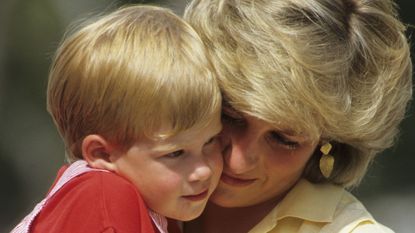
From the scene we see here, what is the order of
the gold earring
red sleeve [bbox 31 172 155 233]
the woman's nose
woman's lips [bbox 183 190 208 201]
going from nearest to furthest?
red sleeve [bbox 31 172 155 233], woman's lips [bbox 183 190 208 201], the woman's nose, the gold earring

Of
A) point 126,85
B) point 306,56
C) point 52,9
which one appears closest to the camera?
point 126,85

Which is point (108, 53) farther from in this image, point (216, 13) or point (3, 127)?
point (3, 127)

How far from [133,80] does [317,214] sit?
0.62 meters

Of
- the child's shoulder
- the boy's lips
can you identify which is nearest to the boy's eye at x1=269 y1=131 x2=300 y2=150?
the boy's lips

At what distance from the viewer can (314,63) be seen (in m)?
2.27

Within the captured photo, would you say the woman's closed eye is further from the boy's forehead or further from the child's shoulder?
the child's shoulder

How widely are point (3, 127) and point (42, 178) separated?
1.34 feet

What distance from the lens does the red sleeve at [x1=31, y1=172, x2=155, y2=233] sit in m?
2.01

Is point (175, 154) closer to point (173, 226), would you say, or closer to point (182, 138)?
point (182, 138)

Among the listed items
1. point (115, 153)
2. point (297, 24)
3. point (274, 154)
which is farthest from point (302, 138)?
point (115, 153)

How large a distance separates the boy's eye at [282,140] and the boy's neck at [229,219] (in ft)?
0.76

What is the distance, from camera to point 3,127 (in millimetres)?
6137

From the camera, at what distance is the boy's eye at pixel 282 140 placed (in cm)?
234

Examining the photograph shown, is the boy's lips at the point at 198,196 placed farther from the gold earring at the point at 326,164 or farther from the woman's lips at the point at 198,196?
the gold earring at the point at 326,164
